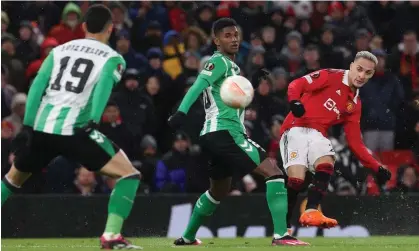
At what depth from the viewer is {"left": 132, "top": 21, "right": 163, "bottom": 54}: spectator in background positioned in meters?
17.5

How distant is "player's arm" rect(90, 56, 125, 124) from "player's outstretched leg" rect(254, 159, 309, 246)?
7.29 ft

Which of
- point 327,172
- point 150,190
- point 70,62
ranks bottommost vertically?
point 150,190

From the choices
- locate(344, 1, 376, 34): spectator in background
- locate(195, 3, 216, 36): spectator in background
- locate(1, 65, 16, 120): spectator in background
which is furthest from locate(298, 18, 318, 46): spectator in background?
locate(1, 65, 16, 120): spectator in background

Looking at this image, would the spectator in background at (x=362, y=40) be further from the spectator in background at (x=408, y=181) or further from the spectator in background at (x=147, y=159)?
the spectator in background at (x=147, y=159)

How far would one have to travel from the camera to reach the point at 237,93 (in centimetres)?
1036

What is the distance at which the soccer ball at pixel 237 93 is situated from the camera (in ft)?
33.9

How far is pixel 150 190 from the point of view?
50.4 ft

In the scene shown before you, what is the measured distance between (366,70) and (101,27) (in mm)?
3237

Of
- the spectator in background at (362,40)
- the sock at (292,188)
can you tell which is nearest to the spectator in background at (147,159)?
the sock at (292,188)

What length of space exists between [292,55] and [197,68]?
5.41ft

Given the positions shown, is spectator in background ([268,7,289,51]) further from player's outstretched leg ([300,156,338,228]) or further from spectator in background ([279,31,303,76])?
player's outstretched leg ([300,156,338,228])

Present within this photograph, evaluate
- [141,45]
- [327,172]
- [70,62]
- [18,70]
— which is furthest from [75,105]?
[141,45]

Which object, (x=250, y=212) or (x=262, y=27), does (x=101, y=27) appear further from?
(x=262, y=27)

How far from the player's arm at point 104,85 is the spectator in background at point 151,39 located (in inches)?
327
